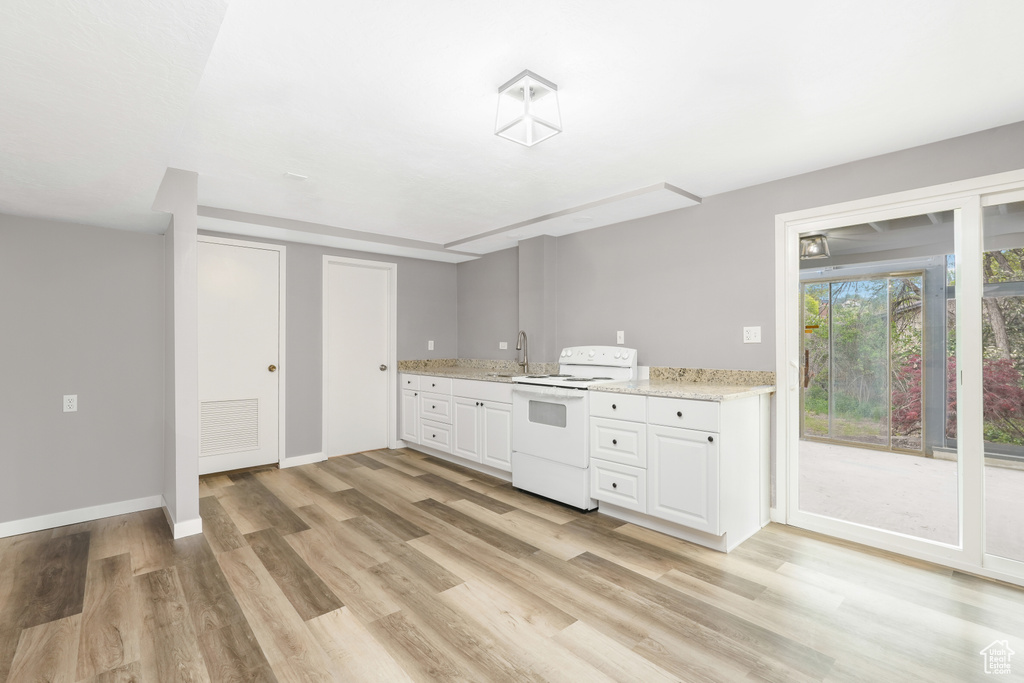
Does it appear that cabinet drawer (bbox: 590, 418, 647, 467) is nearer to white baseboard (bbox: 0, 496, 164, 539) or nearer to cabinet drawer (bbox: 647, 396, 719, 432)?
cabinet drawer (bbox: 647, 396, 719, 432)

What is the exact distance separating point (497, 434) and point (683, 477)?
168 cm

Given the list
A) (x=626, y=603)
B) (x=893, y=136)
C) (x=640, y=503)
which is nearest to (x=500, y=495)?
(x=640, y=503)

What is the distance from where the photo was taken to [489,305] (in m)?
5.30

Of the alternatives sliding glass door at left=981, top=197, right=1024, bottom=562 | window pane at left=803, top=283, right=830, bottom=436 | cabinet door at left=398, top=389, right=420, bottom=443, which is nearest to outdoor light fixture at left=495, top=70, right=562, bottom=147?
window pane at left=803, top=283, right=830, bottom=436

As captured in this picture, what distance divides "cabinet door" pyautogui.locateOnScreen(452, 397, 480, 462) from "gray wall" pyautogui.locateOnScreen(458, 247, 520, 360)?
889mm

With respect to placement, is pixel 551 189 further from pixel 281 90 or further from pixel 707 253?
pixel 281 90

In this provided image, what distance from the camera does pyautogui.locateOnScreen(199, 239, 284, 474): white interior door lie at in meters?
4.07

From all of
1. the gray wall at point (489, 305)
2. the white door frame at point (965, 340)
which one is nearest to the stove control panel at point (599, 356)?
the gray wall at point (489, 305)

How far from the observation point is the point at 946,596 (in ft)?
7.19

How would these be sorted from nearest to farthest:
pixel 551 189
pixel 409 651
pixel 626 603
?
pixel 409 651 < pixel 626 603 < pixel 551 189

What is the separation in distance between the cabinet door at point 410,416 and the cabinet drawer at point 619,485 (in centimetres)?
230

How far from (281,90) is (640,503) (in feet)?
9.41

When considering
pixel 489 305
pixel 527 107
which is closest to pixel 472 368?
pixel 489 305

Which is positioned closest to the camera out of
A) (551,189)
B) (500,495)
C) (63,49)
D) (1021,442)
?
(63,49)
